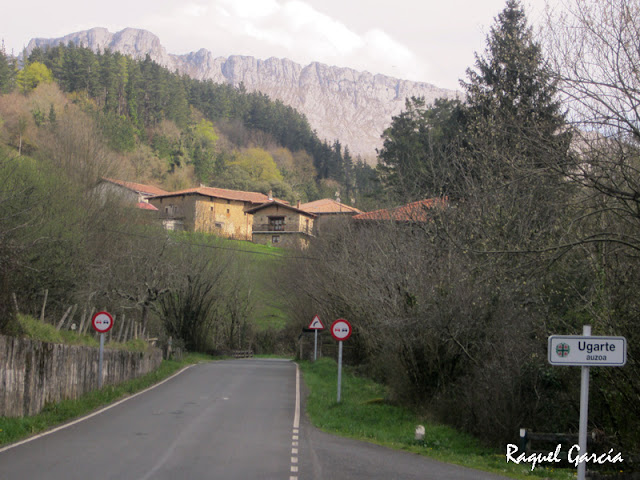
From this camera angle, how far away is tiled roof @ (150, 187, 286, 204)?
98.8 m

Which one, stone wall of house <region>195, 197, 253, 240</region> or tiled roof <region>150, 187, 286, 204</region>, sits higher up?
tiled roof <region>150, 187, 286, 204</region>

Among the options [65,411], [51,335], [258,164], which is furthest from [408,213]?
[258,164]

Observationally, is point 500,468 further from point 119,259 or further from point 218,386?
point 119,259

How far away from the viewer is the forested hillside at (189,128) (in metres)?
108

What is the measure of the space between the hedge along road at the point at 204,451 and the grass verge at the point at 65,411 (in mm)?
474

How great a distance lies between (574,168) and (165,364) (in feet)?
94.6

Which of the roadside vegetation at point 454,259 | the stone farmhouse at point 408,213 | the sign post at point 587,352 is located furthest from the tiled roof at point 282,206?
the sign post at point 587,352

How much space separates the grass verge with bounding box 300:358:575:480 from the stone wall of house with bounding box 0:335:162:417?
6.73 meters

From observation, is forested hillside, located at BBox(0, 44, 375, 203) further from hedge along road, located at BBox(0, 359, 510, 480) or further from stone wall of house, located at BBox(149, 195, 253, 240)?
hedge along road, located at BBox(0, 359, 510, 480)

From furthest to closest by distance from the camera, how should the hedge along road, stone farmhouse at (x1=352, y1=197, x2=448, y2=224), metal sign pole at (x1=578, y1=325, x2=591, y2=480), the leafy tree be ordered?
the leafy tree, stone farmhouse at (x1=352, y1=197, x2=448, y2=224), the hedge along road, metal sign pole at (x1=578, y1=325, x2=591, y2=480)

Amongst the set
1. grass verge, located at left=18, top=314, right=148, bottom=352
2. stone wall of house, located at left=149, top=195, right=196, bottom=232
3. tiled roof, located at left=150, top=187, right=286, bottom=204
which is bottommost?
grass verge, located at left=18, top=314, right=148, bottom=352

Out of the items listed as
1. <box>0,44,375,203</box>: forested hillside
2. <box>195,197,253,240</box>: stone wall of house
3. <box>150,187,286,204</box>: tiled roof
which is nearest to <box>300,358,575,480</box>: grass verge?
<box>0,44,375,203</box>: forested hillside

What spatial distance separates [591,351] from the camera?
8297mm

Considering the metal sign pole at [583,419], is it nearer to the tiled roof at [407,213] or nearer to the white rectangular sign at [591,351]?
the white rectangular sign at [591,351]
